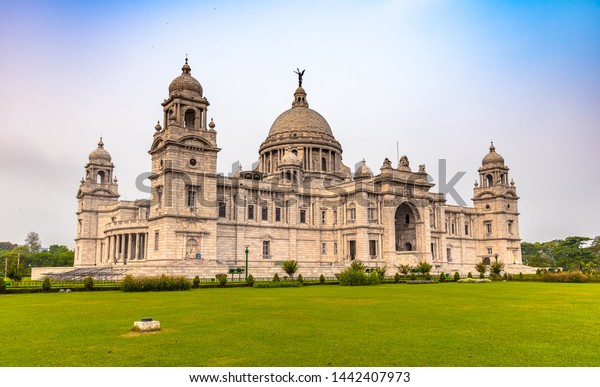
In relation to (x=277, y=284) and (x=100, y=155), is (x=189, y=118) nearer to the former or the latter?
(x=100, y=155)

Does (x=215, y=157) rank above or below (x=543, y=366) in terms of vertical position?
above

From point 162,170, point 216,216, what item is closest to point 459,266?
point 216,216

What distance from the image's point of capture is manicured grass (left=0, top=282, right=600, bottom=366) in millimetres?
10688

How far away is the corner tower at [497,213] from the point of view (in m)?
89.2

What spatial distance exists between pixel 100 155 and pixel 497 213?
222ft

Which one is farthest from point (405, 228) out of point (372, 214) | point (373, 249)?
point (373, 249)

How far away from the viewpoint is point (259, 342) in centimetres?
1244

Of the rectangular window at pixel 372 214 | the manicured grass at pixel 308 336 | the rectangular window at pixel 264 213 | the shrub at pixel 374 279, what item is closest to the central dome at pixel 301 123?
the rectangular window at pixel 372 214

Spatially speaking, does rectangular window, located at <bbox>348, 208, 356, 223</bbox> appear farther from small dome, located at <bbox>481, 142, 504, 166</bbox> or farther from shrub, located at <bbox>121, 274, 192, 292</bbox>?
small dome, located at <bbox>481, 142, 504, 166</bbox>

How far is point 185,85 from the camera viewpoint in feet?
188

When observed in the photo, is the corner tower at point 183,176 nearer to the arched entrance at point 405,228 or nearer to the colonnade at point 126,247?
the colonnade at point 126,247
